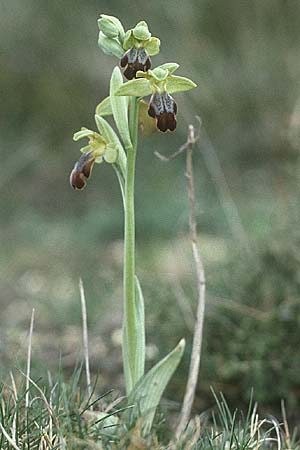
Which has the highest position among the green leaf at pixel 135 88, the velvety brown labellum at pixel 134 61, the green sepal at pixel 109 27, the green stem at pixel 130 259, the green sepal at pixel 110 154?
the green sepal at pixel 109 27

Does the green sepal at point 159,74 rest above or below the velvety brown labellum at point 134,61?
below

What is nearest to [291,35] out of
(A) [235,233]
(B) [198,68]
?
(B) [198,68]

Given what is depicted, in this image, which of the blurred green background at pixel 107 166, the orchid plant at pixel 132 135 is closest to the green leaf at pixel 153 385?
the orchid plant at pixel 132 135

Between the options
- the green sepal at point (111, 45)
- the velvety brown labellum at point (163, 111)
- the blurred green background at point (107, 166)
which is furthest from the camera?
the blurred green background at point (107, 166)

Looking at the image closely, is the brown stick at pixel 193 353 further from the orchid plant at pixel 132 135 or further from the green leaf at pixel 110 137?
the green leaf at pixel 110 137

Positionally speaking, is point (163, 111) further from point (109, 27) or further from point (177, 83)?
point (109, 27)

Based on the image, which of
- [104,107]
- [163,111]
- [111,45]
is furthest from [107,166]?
[163,111]
